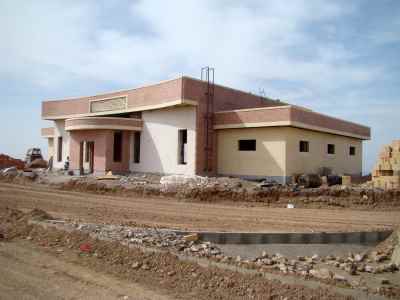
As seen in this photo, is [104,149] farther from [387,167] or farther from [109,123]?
[387,167]

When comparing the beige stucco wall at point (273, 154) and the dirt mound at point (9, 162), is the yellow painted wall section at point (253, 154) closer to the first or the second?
the beige stucco wall at point (273, 154)

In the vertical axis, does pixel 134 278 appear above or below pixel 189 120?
below

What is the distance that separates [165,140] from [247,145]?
17.3 feet

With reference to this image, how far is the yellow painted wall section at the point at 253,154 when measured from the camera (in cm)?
2010

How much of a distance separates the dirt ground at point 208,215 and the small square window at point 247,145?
579cm

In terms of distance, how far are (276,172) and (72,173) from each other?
1423cm

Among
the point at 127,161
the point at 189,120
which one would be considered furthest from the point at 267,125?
the point at 127,161

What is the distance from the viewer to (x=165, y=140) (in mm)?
23016

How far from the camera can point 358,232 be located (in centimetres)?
1023

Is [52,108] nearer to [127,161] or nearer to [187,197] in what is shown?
[127,161]

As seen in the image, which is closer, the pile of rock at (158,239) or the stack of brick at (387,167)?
the pile of rock at (158,239)

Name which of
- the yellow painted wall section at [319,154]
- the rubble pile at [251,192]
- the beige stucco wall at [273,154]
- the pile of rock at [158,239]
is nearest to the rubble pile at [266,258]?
the pile of rock at [158,239]

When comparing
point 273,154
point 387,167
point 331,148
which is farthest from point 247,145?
point 387,167

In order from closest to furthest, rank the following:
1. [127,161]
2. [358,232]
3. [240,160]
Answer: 1. [358,232]
2. [240,160]
3. [127,161]
